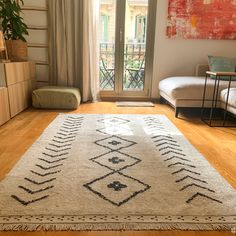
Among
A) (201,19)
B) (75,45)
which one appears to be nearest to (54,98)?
(75,45)

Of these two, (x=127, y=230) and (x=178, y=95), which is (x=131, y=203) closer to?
(x=127, y=230)

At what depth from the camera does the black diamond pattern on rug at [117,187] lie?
131 cm

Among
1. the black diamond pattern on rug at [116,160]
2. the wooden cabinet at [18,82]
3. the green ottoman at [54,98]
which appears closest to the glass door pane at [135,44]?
the green ottoman at [54,98]

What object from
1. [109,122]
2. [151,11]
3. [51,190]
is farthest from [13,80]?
[151,11]

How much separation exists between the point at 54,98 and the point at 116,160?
191cm

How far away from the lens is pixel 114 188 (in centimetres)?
140

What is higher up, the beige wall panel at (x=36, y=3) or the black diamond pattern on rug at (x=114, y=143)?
the beige wall panel at (x=36, y=3)

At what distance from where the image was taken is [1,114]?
2588 millimetres

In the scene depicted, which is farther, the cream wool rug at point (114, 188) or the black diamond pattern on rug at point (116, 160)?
the black diamond pattern on rug at point (116, 160)

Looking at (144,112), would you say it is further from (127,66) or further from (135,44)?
(135,44)

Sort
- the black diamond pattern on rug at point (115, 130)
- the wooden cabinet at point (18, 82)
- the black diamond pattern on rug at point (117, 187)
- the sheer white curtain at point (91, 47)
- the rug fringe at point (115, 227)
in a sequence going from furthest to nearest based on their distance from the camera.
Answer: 1. the sheer white curtain at point (91, 47)
2. the wooden cabinet at point (18, 82)
3. the black diamond pattern on rug at point (115, 130)
4. the black diamond pattern on rug at point (117, 187)
5. the rug fringe at point (115, 227)

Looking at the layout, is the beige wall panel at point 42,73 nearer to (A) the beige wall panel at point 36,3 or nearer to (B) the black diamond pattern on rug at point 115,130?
(A) the beige wall panel at point 36,3

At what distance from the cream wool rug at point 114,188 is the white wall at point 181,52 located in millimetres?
2126

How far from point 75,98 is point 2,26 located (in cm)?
142
